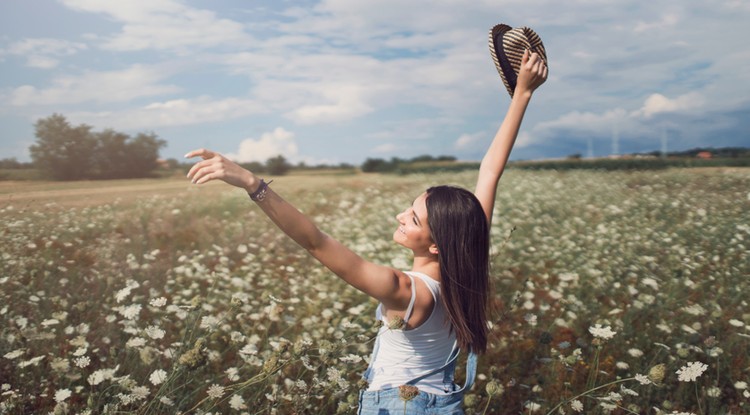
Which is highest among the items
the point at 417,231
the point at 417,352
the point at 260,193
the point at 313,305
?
the point at 260,193

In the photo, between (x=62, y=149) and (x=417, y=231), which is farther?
(x=62, y=149)

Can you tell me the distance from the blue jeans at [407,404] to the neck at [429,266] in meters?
0.42

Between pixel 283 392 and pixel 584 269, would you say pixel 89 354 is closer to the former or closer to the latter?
pixel 283 392

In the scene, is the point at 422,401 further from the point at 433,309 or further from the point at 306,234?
the point at 306,234

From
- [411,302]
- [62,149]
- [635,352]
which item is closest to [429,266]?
[411,302]

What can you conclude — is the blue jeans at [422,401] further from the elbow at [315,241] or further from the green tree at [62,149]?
the green tree at [62,149]

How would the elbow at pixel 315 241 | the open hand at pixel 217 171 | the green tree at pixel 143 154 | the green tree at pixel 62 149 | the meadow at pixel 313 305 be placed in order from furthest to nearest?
the green tree at pixel 143 154 < the green tree at pixel 62 149 < the meadow at pixel 313 305 < the elbow at pixel 315 241 < the open hand at pixel 217 171

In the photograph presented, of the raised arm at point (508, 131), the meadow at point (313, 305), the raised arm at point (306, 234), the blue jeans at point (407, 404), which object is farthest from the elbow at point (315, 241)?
Result: the raised arm at point (508, 131)

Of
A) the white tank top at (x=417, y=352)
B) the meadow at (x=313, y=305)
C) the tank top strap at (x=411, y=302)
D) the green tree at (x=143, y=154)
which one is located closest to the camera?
the tank top strap at (x=411, y=302)

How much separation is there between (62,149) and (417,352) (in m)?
6.68

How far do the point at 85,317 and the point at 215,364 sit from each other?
3.52ft

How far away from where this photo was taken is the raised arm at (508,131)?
10.3 ft

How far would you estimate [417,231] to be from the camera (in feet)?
8.53

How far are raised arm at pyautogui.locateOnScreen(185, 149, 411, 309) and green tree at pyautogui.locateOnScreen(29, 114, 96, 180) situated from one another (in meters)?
6.23
